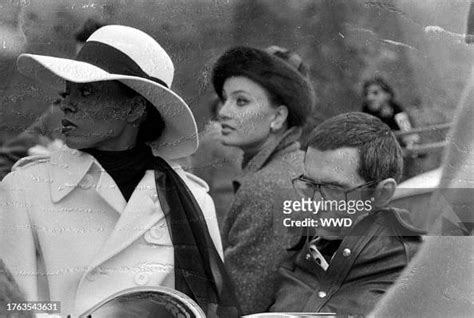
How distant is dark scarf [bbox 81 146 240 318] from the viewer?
3584mm

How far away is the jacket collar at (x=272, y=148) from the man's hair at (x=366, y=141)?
66 mm

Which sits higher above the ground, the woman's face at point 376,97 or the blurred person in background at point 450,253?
the woman's face at point 376,97

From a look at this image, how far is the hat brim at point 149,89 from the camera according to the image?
356 cm

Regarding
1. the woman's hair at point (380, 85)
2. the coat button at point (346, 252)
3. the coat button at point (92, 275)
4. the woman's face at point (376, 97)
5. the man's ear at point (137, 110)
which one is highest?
the woman's hair at point (380, 85)

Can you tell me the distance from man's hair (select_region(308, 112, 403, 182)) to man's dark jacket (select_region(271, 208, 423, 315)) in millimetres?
170

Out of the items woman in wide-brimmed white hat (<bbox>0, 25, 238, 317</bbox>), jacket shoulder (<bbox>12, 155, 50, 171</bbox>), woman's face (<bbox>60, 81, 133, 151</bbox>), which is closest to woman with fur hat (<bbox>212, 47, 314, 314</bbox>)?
woman in wide-brimmed white hat (<bbox>0, 25, 238, 317</bbox>)

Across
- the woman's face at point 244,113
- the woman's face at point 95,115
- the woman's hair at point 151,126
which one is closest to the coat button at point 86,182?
the woman's face at point 95,115

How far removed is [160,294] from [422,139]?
128 centimetres

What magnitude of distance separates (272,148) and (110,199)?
72cm

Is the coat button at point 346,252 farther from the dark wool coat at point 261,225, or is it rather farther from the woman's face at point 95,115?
the woman's face at point 95,115

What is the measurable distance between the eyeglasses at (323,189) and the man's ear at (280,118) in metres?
0.25

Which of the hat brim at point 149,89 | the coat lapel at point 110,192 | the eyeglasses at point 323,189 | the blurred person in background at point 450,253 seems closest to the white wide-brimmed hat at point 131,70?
the hat brim at point 149,89

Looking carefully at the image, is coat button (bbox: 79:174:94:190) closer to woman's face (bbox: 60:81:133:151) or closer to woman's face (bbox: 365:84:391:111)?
woman's face (bbox: 60:81:133:151)

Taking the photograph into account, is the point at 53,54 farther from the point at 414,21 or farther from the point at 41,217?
the point at 414,21
